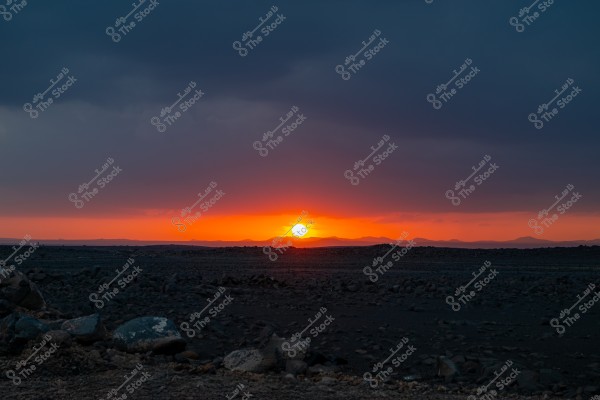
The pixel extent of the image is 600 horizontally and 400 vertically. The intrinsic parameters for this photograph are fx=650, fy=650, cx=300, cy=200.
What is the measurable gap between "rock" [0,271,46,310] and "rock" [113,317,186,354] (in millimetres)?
3451

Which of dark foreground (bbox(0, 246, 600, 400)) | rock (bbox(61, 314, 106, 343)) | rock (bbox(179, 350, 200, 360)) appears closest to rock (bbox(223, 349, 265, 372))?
dark foreground (bbox(0, 246, 600, 400))

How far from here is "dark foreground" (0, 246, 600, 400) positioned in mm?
8820

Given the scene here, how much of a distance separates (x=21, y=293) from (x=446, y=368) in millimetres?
8664

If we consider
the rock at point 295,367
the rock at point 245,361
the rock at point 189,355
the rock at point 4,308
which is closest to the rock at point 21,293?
the rock at point 4,308

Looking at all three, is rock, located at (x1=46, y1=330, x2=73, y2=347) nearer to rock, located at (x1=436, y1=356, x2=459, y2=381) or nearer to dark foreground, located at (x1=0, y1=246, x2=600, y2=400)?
dark foreground, located at (x1=0, y1=246, x2=600, y2=400)

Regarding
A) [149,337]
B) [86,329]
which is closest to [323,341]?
[149,337]

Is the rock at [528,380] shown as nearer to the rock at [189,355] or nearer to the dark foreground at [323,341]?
the dark foreground at [323,341]

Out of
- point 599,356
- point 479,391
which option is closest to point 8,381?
point 479,391

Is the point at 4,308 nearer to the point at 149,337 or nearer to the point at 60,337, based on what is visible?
the point at 60,337

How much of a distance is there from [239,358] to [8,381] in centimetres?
321

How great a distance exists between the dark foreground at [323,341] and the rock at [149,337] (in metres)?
0.07

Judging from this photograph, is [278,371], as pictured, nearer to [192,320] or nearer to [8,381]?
[8,381]

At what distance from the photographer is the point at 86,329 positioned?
1095 centimetres

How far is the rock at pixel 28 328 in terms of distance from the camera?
1023cm
